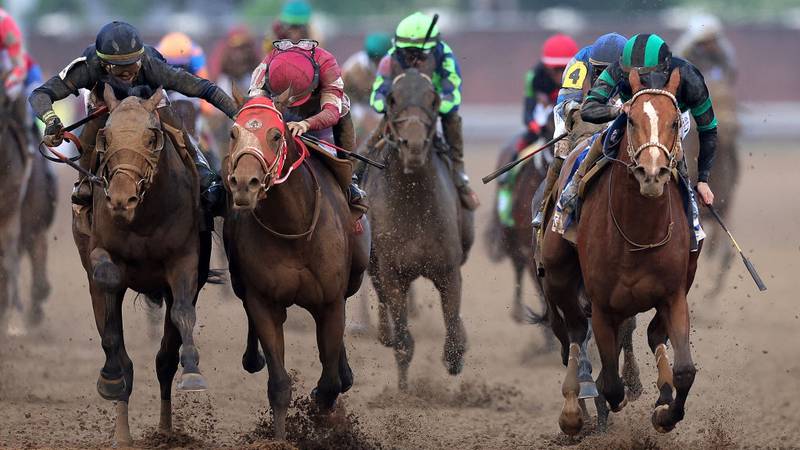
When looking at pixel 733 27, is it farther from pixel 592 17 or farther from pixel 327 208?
pixel 327 208

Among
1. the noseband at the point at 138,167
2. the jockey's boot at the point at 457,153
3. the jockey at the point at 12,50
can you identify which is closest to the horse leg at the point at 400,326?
the jockey's boot at the point at 457,153

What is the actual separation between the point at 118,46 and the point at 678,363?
3387mm

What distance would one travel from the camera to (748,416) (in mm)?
10312

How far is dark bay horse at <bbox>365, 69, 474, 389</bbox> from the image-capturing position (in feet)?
36.7

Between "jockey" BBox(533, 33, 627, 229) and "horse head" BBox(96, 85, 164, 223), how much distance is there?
253 centimetres

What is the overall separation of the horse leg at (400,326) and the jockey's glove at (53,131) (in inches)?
135

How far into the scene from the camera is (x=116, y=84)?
8.64 m

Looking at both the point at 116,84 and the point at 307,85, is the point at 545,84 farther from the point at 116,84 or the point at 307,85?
the point at 116,84

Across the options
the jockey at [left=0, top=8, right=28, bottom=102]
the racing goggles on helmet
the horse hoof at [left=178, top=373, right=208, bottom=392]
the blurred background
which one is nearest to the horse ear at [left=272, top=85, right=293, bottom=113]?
the racing goggles on helmet

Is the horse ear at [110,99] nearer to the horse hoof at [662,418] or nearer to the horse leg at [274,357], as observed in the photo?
the horse leg at [274,357]

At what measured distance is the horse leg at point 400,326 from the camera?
1116 centimetres

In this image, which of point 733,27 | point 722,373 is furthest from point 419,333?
point 733,27

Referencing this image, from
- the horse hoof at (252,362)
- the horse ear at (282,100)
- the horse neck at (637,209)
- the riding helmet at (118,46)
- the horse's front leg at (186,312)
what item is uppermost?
the riding helmet at (118,46)

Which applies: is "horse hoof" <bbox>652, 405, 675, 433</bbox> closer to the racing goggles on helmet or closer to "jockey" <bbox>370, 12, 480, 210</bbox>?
the racing goggles on helmet
